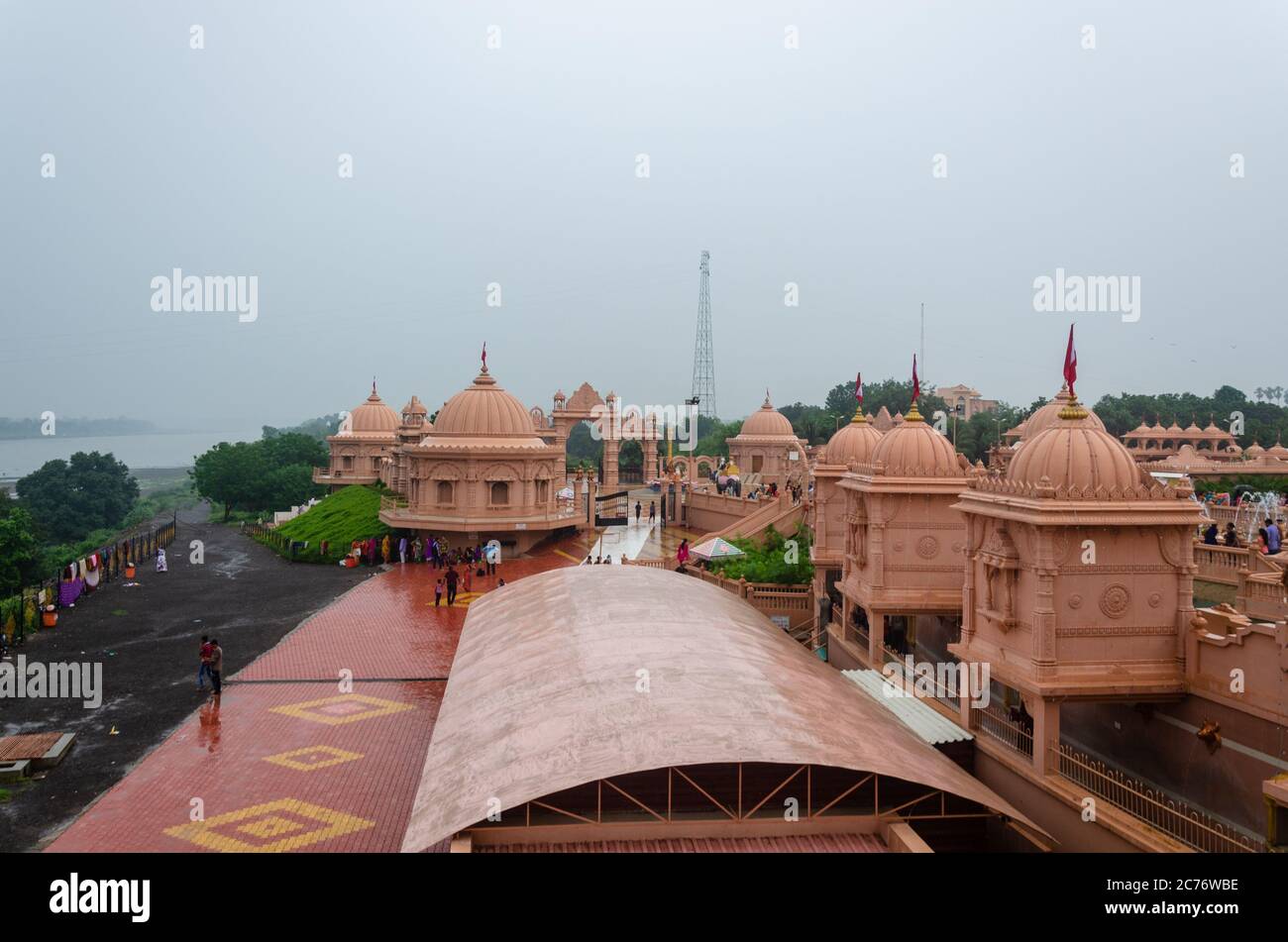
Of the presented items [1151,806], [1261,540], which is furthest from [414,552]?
[1151,806]

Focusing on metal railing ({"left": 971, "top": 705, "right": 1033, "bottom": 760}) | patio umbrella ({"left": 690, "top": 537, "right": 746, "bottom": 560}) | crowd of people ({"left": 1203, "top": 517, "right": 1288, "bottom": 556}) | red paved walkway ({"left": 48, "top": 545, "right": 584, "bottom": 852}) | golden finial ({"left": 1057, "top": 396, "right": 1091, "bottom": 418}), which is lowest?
red paved walkway ({"left": 48, "top": 545, "right": 584, "bottom": 852})

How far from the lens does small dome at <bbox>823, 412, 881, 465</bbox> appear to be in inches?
1154

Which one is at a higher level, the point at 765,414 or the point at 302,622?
the point at 765,414

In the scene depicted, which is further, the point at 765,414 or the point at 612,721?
the point at 765,414

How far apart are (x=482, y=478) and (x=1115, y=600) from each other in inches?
1350

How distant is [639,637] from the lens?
18.2m

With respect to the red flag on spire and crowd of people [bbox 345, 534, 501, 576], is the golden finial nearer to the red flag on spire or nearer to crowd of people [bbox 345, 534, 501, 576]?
the red flag on spire

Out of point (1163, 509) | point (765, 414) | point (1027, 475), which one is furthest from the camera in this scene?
point (765, 414)

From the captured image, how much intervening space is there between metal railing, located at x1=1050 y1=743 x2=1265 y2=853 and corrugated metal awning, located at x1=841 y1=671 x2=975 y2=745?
7.25 ft

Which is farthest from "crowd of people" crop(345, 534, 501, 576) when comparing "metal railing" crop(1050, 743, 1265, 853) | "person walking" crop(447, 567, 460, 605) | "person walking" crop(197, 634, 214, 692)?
"metal railing" crop(1050, 743, 1265, 853)
